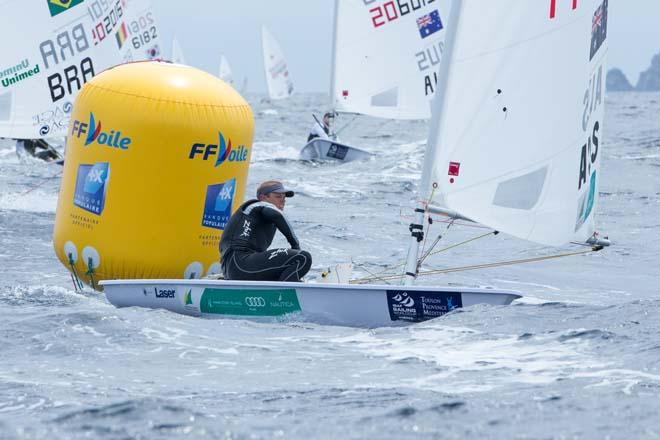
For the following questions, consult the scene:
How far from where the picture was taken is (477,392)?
5504 millimetres

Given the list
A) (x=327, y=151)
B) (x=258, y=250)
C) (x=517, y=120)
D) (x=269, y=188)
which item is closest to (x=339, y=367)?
(x=258, y=250)

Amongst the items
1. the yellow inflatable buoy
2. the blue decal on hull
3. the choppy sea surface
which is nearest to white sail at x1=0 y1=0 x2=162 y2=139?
the choppy sea surface

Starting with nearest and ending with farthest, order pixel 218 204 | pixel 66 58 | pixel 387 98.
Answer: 1. pixel 218 204
2. pixel 66 58
3. pixel 387 98

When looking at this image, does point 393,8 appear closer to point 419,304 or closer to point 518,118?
point 518,118

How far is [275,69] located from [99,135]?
50.4 meters

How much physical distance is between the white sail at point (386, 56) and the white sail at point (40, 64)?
7510mm

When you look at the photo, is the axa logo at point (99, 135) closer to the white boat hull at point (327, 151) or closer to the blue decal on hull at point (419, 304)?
the blue decal on hull at point (419, 304)

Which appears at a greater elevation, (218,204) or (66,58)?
(66,58)

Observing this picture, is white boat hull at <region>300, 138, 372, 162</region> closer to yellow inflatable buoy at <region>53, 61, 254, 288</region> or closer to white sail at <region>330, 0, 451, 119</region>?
white sail at <region>330, 0, 451, 119</region>

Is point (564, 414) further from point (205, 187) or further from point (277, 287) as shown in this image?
point (205, 187)

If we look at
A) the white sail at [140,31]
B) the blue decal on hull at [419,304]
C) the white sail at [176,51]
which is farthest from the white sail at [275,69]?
the blue decal on hull at [419,304]

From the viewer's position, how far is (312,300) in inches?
295

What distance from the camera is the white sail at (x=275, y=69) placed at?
5520 centimetres

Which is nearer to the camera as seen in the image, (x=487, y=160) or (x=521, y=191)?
(x=487, y=160)
